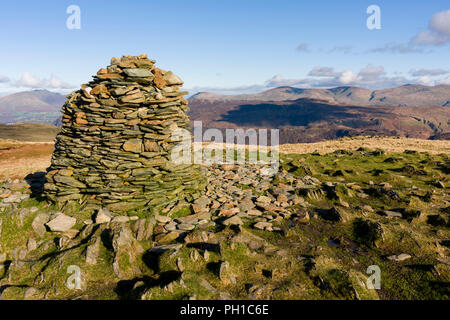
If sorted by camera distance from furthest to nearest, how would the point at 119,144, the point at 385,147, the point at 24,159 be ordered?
the point at 385,147, the point at 24,159, the point at 119,144

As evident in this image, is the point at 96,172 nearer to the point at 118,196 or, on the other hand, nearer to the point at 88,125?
the point at 118,196

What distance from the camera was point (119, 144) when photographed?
11.5 meters

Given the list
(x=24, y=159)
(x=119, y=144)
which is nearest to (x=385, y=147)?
(x=119, y=144)

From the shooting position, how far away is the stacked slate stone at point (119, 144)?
1124 cm

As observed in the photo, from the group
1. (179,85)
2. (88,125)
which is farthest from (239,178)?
(88,125)

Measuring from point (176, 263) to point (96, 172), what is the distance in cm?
635

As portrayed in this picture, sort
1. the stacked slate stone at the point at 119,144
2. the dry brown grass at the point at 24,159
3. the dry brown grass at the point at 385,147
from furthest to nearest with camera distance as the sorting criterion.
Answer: the dry brown grass at the point at 385,147
the dry brown grass at the point at 24,159
the stacked slate stone at the point at 119,144

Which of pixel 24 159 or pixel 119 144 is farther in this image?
pixel 24 159

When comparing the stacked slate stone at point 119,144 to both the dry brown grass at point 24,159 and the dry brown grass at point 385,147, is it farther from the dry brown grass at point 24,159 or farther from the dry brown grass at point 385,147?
the dry brown grass at point 385,147

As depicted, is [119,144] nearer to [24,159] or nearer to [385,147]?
[24,159]

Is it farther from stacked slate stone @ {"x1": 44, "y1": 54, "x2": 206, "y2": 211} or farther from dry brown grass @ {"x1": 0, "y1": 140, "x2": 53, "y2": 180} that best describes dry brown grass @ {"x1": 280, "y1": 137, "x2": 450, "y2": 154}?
dry brown grass @ {"x1": 0, "y1": 140, "x2": 53, "y2": 180}

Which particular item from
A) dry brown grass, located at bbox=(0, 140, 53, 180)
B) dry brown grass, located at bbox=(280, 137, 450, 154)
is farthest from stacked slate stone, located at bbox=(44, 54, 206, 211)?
dry brown grass, located at bbox=(280, 137, 450, 154)

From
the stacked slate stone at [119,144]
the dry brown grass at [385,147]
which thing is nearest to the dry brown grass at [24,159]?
the stacked slate stone at [119,144]
